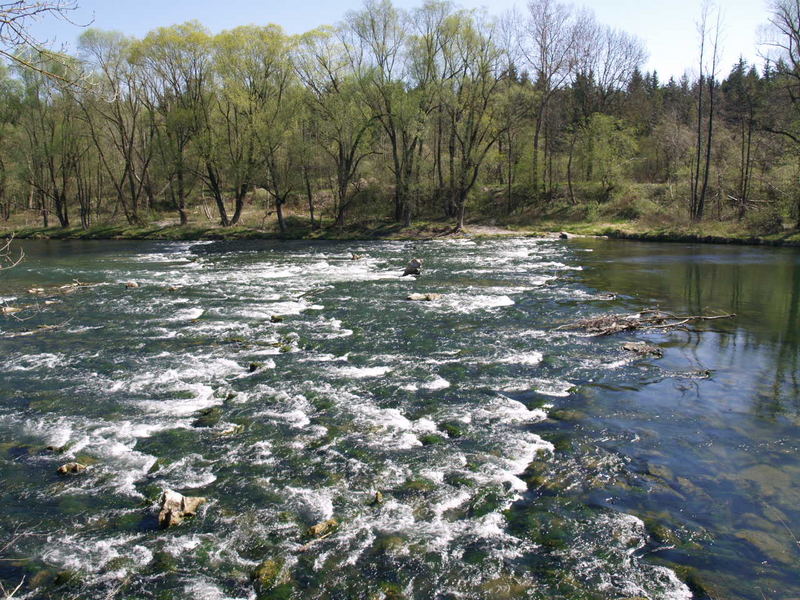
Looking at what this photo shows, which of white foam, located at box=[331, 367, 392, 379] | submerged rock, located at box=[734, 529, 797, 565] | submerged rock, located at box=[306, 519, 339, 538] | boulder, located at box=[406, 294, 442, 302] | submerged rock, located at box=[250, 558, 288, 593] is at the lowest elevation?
submerged rock, located at box=[734, 529, 797, 565]

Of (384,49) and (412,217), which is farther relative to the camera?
(412,217)

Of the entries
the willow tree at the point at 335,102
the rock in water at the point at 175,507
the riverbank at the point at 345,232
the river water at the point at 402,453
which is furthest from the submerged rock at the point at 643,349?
the willow tree at the point at 335,102

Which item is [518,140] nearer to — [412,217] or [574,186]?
[574,186]

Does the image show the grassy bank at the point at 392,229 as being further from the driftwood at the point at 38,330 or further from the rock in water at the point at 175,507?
the rock in water at the point at 175,507

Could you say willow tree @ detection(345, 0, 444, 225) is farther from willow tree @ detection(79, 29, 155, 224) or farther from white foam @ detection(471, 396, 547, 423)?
white foam @ detection(471, 396, 547, 423)

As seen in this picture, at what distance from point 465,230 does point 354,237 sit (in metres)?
9.45

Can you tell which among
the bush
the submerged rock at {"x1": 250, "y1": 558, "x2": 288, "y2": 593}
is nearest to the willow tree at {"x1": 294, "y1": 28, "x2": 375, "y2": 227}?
the bush

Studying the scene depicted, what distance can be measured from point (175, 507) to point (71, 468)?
2.23 m

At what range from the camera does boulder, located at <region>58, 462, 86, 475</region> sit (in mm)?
7902

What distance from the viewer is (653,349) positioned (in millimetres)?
13500

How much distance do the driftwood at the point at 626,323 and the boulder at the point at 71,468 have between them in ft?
38.3

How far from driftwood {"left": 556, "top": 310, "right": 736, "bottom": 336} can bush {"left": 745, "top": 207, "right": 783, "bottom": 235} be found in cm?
2531

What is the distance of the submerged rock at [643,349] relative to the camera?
13242 millimetres

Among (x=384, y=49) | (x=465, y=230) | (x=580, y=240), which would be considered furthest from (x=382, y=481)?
(x=384, y=49)
